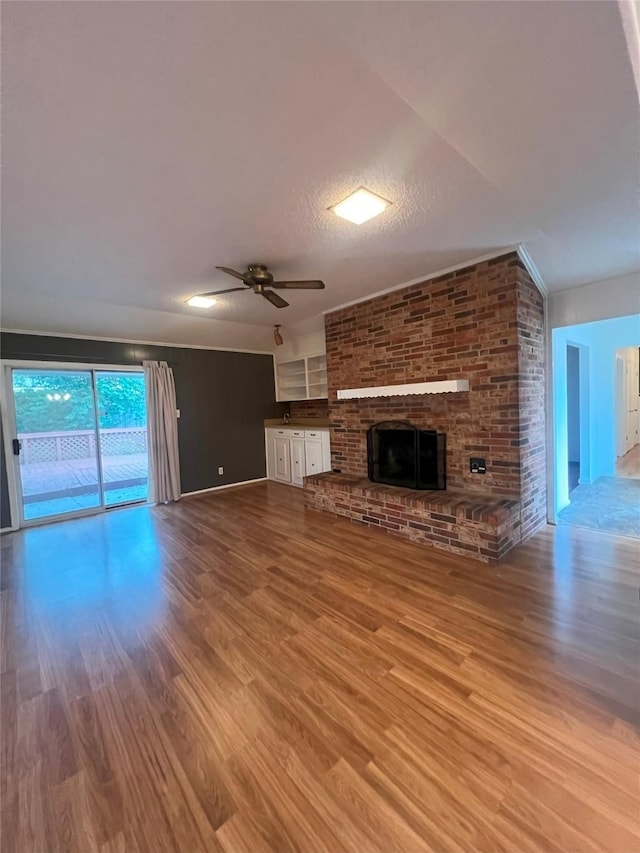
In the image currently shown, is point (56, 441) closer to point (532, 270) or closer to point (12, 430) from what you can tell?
point (12, 430)

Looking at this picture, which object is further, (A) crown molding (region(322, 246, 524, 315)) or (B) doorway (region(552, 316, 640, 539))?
(B) doorway (region(552, 316, 640, 539))

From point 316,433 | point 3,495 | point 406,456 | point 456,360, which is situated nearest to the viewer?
point 456,360

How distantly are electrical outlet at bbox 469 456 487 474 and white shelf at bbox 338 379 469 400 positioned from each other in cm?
70

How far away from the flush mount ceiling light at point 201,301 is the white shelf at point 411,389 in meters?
1.92

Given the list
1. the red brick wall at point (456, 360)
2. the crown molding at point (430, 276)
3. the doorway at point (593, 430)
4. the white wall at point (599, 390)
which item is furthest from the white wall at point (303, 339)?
the white wall at point (599, 390)

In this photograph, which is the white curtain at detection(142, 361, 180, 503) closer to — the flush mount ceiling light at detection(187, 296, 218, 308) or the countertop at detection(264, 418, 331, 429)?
the flush mount ceiling light at detection(187, 296, 218, 308)

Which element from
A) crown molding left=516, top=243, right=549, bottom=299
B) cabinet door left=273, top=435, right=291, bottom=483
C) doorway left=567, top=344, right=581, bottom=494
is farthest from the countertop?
doorway left=567, top=344, right=581, bottom=494

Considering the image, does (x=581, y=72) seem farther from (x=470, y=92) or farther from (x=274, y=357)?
(x=274, y=357)

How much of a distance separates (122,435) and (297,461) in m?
2.78

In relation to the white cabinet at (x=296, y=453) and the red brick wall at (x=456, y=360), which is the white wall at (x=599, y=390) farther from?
the white cabinet at (x=296, y=453)

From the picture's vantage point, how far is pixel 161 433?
5215mm

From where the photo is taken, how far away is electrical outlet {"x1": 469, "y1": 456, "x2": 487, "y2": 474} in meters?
3.35

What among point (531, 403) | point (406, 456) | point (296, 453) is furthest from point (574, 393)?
point (296, 453)

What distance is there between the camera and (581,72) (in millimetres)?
1247
